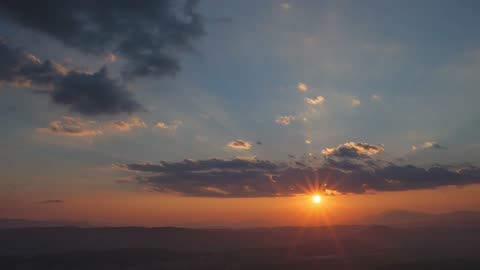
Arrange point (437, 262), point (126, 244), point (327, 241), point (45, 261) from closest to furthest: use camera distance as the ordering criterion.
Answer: point (437, 262) < point (45, 261) < point (327, 241) < point (126, 244)

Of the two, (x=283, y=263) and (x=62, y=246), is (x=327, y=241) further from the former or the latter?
(x=62, y=246)

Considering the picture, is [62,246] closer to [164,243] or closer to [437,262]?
[164,243]

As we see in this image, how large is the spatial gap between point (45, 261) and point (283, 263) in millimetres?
69380

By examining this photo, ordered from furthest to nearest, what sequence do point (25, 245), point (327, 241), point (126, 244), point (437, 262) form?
point (126, 244) → point (25, 245) → point (327, 241) → point (437, 262)

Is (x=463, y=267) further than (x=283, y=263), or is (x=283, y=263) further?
(x=283, y=263)

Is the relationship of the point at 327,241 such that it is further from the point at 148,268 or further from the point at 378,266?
the point at 148,268

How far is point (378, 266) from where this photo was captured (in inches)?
3760

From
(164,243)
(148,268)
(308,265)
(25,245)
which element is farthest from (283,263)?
(25,245)

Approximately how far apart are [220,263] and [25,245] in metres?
116

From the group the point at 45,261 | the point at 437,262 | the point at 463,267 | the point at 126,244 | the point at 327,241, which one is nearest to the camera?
the point at 463,267

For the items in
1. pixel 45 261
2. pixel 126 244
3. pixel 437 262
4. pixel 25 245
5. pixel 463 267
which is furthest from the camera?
pixel 126 244

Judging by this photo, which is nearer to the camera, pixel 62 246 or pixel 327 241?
pixel 327 241

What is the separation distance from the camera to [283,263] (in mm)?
102875

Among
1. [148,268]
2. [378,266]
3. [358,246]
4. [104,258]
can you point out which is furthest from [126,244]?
[378,266]
